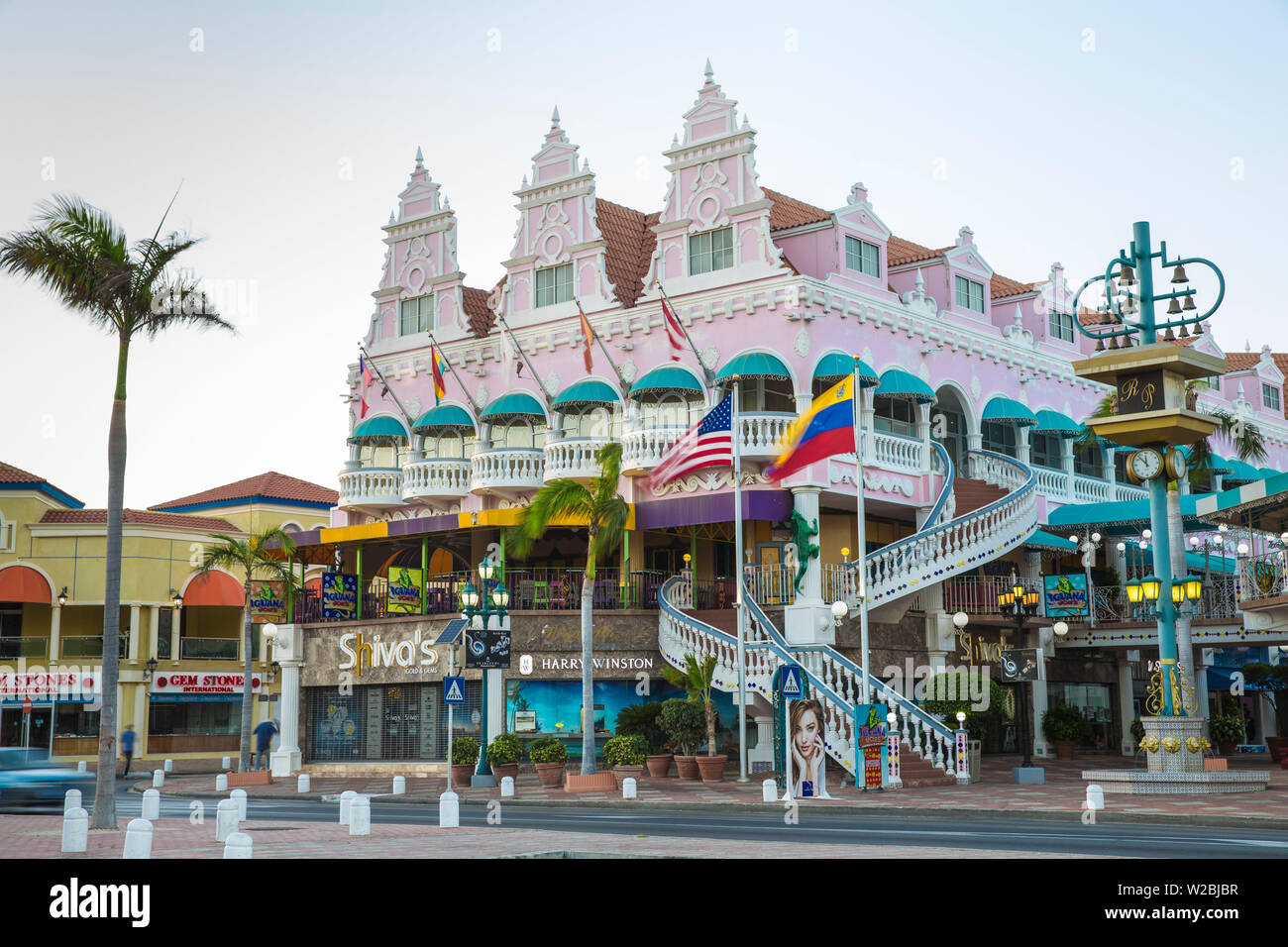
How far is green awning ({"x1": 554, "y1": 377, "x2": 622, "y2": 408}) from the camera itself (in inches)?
1581

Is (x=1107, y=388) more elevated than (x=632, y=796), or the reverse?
(x=1107, y=388)

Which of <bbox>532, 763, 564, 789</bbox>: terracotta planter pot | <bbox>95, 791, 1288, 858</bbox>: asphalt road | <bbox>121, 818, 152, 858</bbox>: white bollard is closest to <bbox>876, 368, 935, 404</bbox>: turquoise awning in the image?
<bbox>532, 763, 564, 789</bbox>: terracotta planter pot

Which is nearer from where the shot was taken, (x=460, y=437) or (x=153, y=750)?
(x=460, y=437)

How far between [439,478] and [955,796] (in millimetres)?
20879

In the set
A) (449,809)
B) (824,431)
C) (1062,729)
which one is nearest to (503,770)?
(824,431)

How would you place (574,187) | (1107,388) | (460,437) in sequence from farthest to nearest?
(1107,388) < (460,437) < (574,187)

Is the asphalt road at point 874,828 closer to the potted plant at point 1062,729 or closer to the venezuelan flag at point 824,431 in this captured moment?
the venezuelan flag at point 824,431

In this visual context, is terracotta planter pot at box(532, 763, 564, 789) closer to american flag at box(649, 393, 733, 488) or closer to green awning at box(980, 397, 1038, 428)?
american flag at box(649, 393, 733, 488)

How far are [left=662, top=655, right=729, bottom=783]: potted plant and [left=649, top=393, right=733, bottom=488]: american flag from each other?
469 cm

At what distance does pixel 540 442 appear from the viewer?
43.3 meters

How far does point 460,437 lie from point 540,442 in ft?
11.0

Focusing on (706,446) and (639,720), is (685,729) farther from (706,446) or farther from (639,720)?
(706,446)
